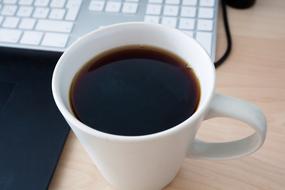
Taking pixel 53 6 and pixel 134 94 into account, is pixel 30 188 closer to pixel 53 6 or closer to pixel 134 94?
pixel 134 94

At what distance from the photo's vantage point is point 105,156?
0.28 metres

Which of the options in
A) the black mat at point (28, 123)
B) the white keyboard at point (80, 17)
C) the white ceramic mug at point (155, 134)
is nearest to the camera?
the white ceramic mug at point (155, 134)

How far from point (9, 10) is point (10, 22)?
0.08 ft

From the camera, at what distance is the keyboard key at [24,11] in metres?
0.49

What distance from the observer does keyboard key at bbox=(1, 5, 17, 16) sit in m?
0.50

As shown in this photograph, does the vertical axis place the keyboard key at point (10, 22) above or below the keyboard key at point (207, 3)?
below

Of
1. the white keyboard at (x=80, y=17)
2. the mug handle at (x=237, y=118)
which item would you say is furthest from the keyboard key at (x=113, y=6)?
the mug handle at (x=237, y=118)

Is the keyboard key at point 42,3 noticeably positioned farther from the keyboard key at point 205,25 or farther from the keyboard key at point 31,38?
the keyboard key at point 205,25

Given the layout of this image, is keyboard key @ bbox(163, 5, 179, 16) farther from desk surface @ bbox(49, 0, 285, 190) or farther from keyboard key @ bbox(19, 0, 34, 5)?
keyboard key @ bbox(19, 0, 34, 5)

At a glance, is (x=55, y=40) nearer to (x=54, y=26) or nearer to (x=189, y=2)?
(x=54, y=26)

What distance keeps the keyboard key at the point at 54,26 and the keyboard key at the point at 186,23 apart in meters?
0.13

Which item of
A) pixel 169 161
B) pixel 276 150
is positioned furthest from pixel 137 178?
pixel 276 150

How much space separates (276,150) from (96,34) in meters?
0.20

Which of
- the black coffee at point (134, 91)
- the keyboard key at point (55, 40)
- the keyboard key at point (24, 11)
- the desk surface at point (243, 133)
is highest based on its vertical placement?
the black coffee at point (134, 91)
